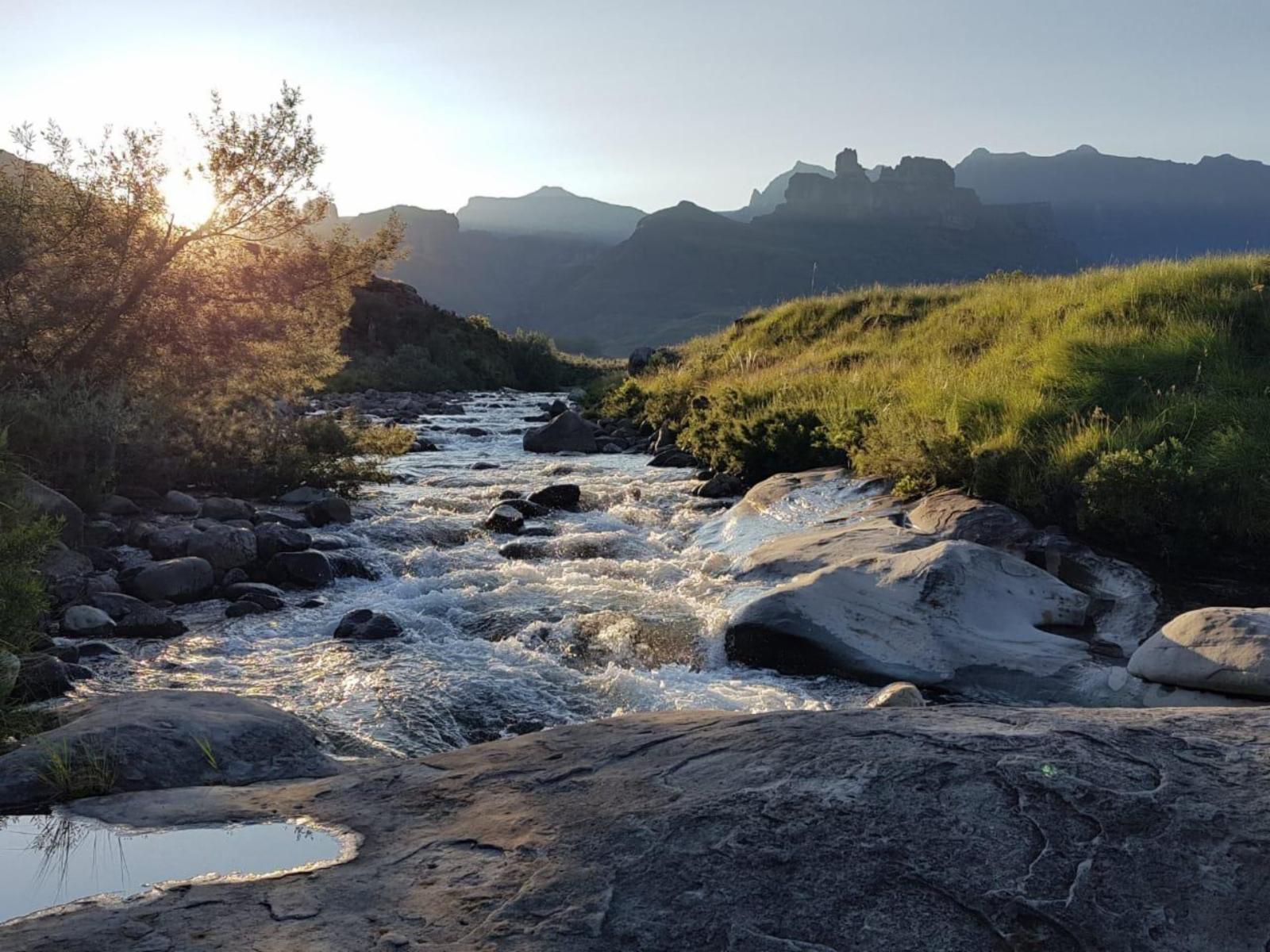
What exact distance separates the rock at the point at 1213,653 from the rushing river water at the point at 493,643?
182cm

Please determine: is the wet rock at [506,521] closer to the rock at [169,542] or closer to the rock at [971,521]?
the rock at [169,542]

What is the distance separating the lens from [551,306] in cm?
19012

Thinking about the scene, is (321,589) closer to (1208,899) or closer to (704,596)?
(704,596)

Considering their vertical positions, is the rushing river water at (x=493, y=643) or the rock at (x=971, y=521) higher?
the rock at (x=971, y=521)

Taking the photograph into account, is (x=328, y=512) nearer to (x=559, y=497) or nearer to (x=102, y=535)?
(x=102, y=535)

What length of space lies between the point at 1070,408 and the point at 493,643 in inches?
256

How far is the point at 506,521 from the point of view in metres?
11.0

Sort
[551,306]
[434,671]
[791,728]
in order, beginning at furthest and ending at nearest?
[551,306] → [434,671] → [791,728]

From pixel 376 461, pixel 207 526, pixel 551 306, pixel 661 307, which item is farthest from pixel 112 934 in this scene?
pixel 551 306

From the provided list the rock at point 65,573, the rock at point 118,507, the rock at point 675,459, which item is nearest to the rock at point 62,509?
the rock at point 65,573

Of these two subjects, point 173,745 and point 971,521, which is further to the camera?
point 971,521

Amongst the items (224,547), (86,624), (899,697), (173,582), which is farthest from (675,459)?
(899,697)

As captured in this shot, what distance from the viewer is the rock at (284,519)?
1050 cm

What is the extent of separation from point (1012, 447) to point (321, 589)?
6974mm
